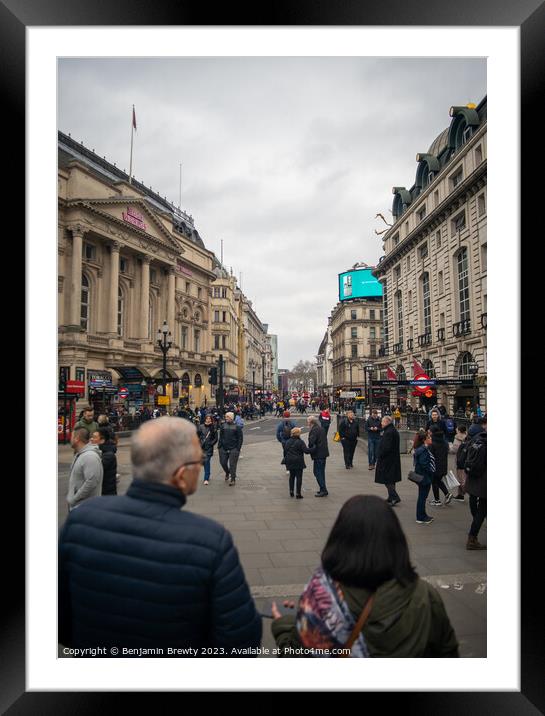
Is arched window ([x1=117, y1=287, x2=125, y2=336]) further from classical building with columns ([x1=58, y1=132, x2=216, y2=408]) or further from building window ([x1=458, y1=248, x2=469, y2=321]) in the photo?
building window ([x1=458, y1=248, x2=469, y2=321])

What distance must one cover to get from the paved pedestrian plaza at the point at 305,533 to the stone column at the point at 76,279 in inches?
51.7

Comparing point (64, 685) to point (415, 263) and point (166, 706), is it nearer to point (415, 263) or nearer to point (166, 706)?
point (166, 706)

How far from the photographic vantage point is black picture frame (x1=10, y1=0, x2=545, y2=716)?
301cm

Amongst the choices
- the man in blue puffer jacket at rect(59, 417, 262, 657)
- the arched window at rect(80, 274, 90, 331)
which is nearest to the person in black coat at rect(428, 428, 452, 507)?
the arched window at rect(80, 274, 90, 331)

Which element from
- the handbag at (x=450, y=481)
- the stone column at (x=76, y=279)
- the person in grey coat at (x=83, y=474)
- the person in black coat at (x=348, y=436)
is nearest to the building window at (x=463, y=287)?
the handbag at (x=450, y=481)

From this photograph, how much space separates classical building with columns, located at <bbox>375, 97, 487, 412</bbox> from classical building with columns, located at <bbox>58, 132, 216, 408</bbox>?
12.6ft

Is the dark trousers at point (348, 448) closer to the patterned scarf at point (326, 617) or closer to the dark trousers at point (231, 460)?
the dark trousers at point (231, 460)

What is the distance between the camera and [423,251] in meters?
9.62
